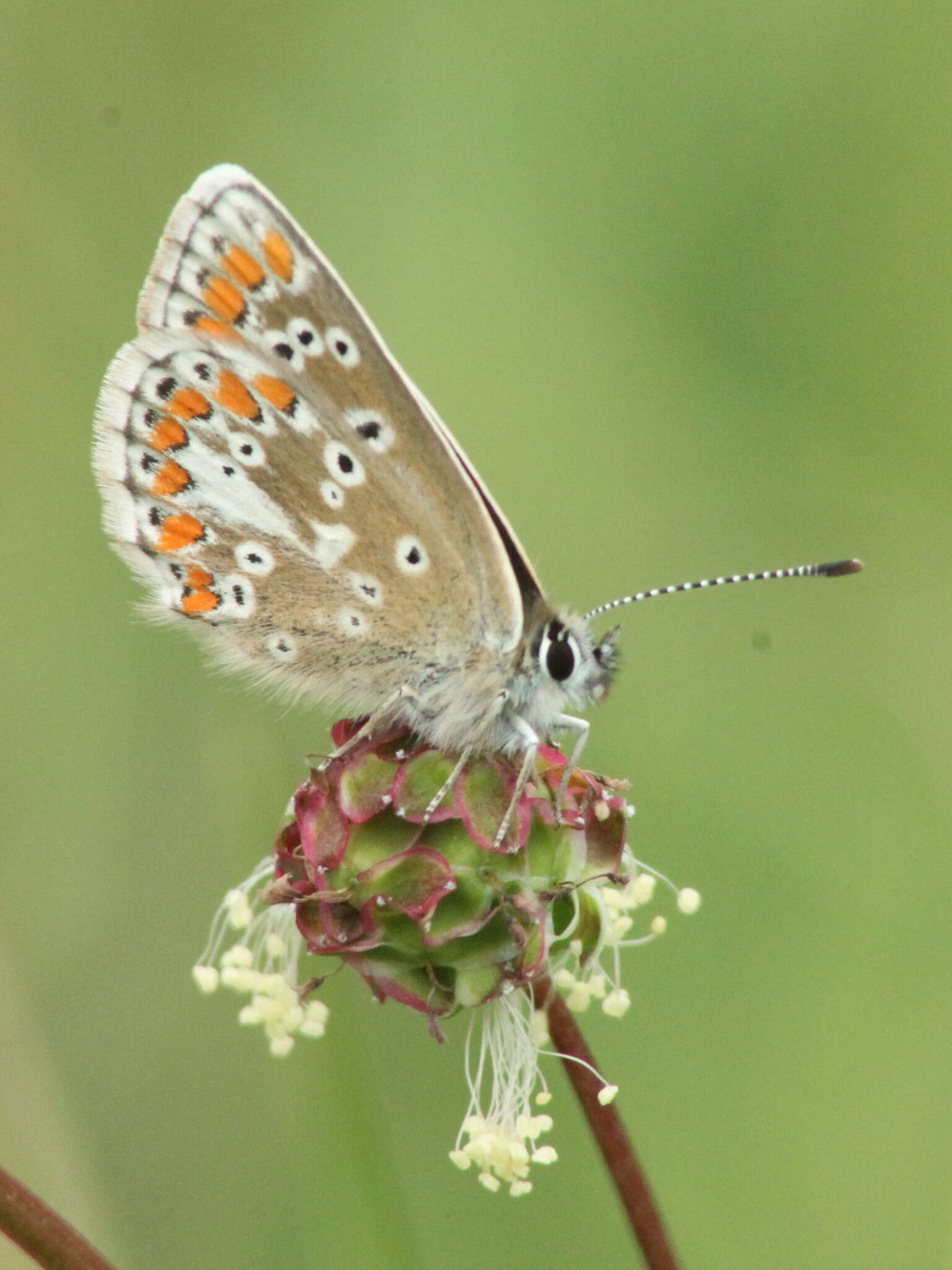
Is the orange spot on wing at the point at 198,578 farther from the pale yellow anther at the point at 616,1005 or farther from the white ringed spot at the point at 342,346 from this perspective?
the pale yellow anther at the point at 616,1005

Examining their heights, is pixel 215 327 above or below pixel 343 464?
above

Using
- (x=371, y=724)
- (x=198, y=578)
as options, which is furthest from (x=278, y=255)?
(x=371, y=724)

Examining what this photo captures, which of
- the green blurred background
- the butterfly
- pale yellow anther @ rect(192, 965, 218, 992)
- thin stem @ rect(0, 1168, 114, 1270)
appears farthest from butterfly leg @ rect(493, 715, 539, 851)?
thin stem @ rect(0, 1168, 114, 1270)

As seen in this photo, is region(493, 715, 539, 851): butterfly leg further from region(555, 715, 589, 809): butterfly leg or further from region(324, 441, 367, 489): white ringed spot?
region(324, 441, 367, 489): white ringed spot

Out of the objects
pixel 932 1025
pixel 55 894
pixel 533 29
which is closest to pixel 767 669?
pixel 932 1025

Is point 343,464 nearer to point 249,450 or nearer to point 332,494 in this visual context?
point 332,494

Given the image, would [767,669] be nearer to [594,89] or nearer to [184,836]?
[184,836]

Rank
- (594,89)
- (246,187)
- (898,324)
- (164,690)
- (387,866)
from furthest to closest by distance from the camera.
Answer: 1. (594,89)
2. (898,324)
3. (164,690)
4. (246,187)
5. (387,866)

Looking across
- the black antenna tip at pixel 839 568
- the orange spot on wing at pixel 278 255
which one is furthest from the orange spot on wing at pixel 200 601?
the black antenna tip at pixel 839 568
